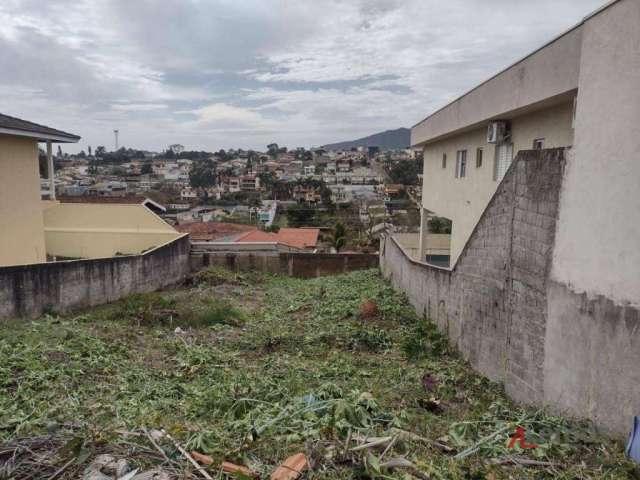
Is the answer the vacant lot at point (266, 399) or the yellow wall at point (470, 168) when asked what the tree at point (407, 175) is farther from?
the vacant lot at point (266, 399)

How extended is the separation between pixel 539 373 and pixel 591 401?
2.64 ft

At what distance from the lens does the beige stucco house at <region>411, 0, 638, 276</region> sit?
397 cm

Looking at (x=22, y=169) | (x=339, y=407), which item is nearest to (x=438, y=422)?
(x=339, y=407)

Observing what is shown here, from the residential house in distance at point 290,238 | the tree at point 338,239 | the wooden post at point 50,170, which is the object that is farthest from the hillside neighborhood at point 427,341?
the tree at point 338,239

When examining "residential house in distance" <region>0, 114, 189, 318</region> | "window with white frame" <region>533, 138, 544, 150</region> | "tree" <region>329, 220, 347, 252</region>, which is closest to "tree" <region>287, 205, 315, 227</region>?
"tree" <region>329, 220, 347, 252</region>

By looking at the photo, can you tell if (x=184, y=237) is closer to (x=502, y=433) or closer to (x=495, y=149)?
(x=495, y=149)

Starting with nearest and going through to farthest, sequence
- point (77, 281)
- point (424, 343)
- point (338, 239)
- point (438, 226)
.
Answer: point (424, 343), point (77, 281), point (338, 239), point (438, 226)

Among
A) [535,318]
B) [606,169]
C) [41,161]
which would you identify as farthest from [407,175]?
[606,169]

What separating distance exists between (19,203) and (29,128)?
83.1 inches

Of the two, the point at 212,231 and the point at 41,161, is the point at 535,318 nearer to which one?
the point at 212,231

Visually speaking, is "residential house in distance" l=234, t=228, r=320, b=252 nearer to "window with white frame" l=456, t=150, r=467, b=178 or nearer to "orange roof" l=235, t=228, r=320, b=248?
"orange roof" l=235, t=228, r=320, b=248

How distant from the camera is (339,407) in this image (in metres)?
3.80

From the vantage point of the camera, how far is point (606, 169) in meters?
3.68

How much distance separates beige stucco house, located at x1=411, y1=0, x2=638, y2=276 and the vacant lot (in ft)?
7.45
